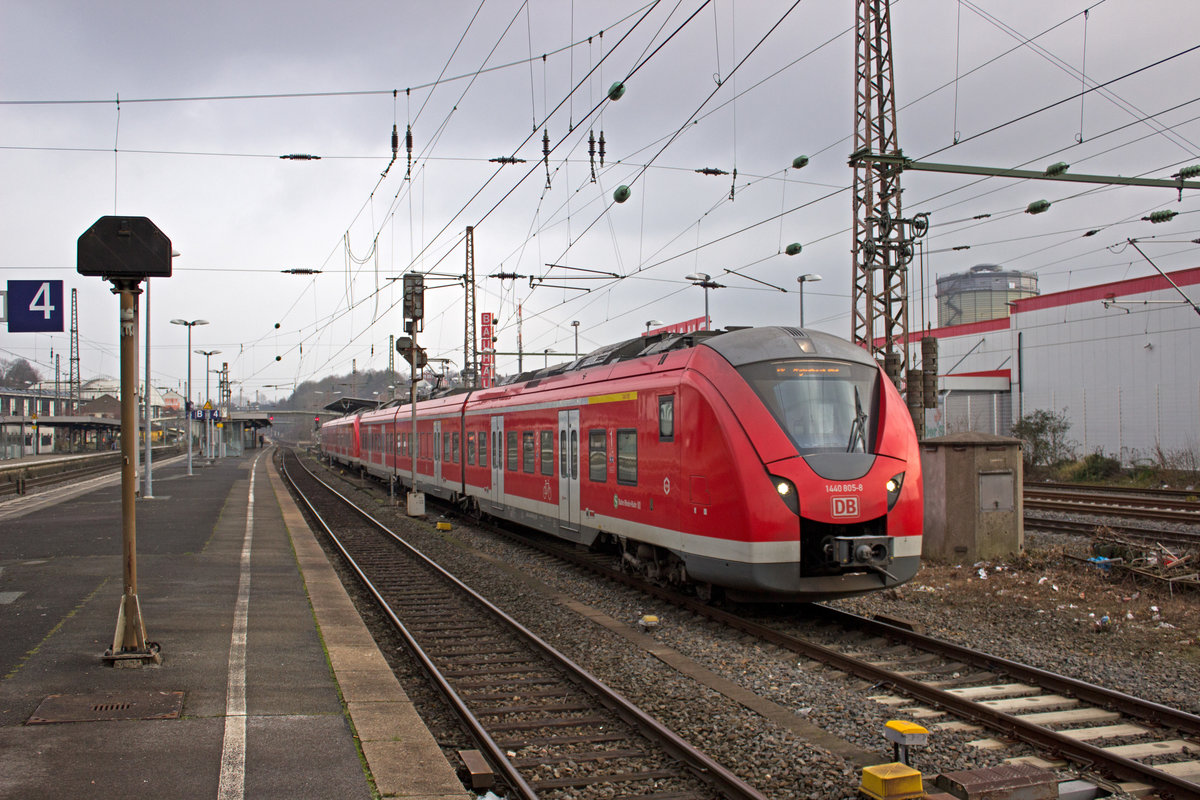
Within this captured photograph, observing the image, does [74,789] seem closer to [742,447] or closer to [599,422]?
[742,447]

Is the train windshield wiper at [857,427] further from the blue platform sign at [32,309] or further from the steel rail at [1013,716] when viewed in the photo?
the blue platform sign at [32,309]

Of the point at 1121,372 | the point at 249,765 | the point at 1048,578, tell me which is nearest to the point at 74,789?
the point at 249,765

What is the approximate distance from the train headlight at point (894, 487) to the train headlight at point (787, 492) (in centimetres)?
108

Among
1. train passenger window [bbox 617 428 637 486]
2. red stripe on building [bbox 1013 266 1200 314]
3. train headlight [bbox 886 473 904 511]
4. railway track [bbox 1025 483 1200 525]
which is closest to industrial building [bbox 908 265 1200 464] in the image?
red stripe on building [bbox 1013 266 1200 314]

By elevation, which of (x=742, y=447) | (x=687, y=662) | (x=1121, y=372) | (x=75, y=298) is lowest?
(x=687, y=662)

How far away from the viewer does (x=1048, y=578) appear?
11.4 m

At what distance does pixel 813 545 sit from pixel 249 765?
5577mm

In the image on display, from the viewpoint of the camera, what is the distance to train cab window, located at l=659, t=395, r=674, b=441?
32.9ft

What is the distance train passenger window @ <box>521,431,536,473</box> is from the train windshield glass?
7.54 meters

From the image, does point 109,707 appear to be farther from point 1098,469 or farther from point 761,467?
point 1098,469

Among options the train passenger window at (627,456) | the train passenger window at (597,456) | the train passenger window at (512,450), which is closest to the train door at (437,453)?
the train passenger window at (512,450)

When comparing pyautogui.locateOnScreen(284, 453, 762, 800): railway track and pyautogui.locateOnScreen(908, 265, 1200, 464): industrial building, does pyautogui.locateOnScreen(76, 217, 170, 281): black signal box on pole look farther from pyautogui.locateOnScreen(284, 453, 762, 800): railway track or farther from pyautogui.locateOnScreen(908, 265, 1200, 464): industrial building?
pyautogui.locateOnScreen(908, 265, 1200, 464): industrial building

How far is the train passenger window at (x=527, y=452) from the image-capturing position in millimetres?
15969

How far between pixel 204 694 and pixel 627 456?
20.3 ft
